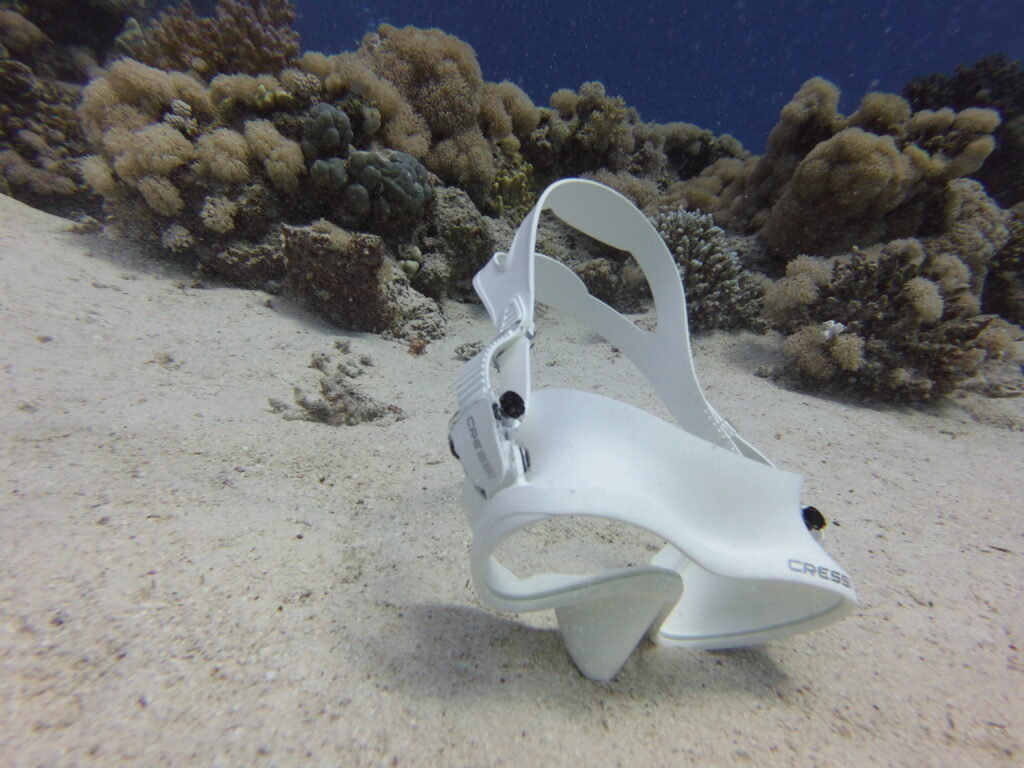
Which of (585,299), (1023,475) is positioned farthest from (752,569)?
(1023,475)

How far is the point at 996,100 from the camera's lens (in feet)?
30.6

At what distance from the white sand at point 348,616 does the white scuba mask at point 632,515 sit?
0.18 meters

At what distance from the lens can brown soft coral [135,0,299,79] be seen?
566 cm

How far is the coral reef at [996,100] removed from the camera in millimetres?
8367

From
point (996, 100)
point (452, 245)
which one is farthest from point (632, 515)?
point (996, 100)

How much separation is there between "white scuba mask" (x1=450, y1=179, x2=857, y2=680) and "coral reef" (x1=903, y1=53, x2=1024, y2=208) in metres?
12.5

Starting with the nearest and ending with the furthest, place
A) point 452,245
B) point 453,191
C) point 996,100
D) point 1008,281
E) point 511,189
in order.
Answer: point 452,245, point 453,191, point 1008,281, point 511,189, point 996,100

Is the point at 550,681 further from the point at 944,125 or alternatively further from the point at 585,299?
the point at 944,125

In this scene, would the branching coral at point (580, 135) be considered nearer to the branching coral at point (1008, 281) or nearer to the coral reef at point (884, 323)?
the coral reef at point (884, 323)

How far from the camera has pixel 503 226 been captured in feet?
19.4

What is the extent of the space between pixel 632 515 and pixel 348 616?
42.1 inches

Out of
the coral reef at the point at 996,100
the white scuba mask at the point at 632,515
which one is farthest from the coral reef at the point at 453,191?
the coral reef at the point at 996,100

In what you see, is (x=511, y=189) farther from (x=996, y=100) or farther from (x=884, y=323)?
(x=996, y=100)

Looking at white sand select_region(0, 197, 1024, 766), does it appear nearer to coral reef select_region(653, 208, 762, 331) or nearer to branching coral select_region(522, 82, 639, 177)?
coral reef select_region(653, 208, 762, 331)
